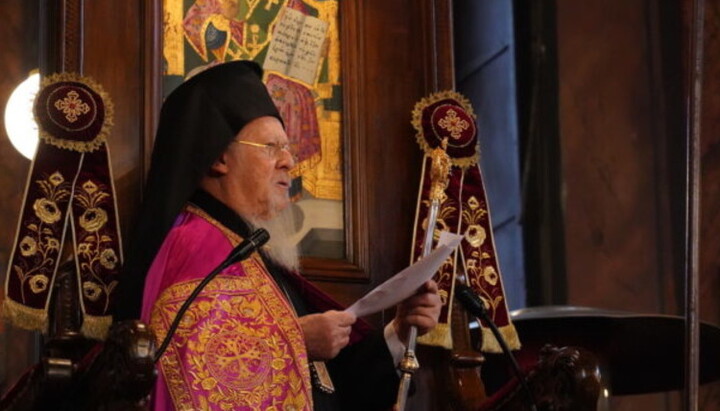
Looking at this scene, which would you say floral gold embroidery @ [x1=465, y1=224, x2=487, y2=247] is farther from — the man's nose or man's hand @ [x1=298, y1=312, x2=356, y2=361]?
man's hand @ [x1=298, y1=312, x2=356, y2=361]

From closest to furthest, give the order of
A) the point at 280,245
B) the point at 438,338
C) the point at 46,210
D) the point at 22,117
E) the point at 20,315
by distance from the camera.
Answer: the point at 20,315, the point at 46,210, the point at 280,245, the point at 438,338, the point at 22,117

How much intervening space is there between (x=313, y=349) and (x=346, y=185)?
82cm

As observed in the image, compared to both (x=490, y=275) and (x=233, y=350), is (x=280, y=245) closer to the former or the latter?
(x=233, y=350)

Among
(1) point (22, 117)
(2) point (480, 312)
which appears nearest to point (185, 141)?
(1) point (22, 117)

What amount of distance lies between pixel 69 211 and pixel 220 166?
1.44ft

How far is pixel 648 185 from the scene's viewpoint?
5.97 meters

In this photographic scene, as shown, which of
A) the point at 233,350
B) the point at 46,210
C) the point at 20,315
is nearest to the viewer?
the point at 233,350

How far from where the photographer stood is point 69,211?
4.18 m

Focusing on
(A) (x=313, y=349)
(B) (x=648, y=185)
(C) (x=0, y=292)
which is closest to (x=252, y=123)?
(A) (x=313, y=349)

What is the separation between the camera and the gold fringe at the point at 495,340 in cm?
455

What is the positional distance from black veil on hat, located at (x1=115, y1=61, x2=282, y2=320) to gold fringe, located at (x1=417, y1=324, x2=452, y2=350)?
0.80 m

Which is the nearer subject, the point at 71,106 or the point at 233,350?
the point at 233,350

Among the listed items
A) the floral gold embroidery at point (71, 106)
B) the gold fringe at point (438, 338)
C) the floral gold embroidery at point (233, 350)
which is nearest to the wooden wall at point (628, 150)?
the gold fringe at point (438, 338)

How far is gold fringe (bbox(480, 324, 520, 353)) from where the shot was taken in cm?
455
